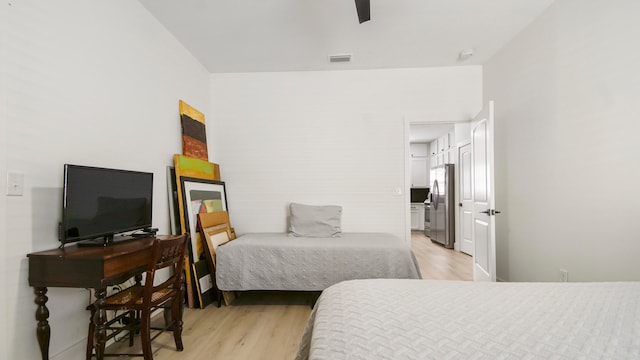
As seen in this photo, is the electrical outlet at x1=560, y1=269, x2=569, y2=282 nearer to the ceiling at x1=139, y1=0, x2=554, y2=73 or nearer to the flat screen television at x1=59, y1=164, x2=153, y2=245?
the ceiling at x1=139, y1=0, x2=554, y2=73

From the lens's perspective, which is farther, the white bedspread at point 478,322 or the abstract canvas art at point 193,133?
the abstract canvas art at point 193,133

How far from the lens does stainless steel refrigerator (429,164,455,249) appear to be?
17.8 ft

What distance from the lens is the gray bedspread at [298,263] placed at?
107 inches

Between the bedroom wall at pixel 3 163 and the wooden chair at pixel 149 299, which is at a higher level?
the bedroom wall at pixel 3 163

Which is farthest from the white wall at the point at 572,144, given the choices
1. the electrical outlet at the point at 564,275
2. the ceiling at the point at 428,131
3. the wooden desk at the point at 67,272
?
the wooden desk at the point at 67,272

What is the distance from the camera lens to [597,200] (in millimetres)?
2033

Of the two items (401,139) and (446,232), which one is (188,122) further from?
(446,232)

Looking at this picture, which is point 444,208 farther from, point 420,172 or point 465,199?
point 420,172

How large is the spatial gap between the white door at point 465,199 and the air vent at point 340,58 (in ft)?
8.99

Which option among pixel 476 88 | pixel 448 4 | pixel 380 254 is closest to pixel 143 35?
pixel 448 4

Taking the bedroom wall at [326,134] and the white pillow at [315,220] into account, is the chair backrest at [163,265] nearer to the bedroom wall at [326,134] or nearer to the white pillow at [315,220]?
the white pillow at [315,220]

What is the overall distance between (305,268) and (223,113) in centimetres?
242

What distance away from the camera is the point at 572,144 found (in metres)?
2.24

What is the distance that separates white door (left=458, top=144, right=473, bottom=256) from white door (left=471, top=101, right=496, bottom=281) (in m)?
1.49
